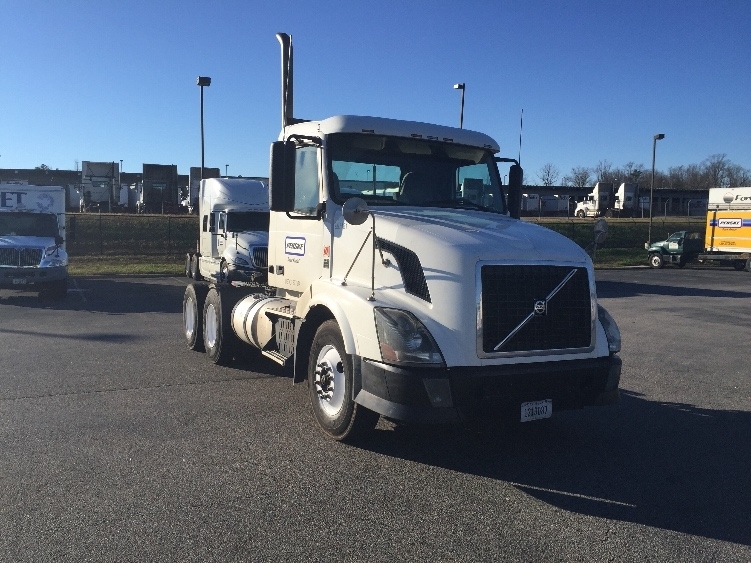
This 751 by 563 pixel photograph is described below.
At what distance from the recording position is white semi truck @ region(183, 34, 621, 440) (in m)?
5.50

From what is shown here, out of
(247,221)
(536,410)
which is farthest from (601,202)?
(536,410)

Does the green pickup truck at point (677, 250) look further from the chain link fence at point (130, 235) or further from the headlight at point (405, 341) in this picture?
the headlight at point (405, 341)

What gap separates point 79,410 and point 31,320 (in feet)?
26.4

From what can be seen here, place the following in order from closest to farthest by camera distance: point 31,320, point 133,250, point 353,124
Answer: point 353,124
point 31,320
point 133,250

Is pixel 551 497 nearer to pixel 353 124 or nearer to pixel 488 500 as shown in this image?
pixel 488 500

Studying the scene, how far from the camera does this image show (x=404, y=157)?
7.31 meters

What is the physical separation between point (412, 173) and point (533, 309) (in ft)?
7.41

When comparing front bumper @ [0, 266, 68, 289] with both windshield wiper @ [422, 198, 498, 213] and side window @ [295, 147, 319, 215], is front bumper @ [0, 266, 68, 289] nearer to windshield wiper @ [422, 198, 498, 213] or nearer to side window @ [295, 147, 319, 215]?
side window @ [295, 147, 319, 215]

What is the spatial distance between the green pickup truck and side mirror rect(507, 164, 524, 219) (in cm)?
3096

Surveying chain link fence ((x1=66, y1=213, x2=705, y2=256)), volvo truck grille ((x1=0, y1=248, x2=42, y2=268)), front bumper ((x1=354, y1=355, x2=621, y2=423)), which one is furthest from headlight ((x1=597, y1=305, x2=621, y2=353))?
chain link fence ((x1=66, y1=213, x2=705, y2=256))

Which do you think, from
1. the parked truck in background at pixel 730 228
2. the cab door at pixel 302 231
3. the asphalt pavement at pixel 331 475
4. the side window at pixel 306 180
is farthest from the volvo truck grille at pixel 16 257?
the parked truck in background at pixel 730 228

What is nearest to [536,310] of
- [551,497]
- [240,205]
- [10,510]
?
[551,497]

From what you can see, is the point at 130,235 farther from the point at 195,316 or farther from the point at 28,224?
the point at 195,316

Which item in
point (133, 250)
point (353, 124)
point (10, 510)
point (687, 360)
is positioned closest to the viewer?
point (10, 510)
